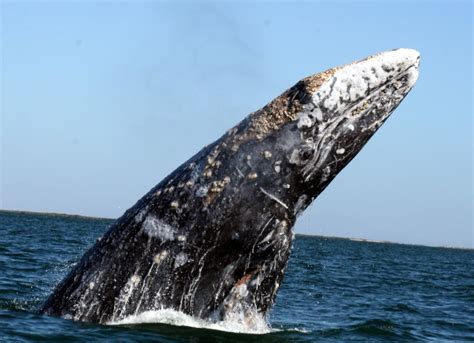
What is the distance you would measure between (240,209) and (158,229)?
2.30 ft

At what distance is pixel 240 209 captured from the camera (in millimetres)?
6258

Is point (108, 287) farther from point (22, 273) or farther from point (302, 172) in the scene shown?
point (22, 273)

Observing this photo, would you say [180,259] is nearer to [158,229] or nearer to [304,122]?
[158,229]

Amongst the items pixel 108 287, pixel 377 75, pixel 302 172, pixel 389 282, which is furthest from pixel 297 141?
pixel 389 282

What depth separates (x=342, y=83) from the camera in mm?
6477

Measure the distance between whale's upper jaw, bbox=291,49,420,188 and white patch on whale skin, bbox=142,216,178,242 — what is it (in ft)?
3.83

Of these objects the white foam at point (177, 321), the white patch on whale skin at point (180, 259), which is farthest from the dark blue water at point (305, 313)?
the white patch on whale skin at point (180, 259)

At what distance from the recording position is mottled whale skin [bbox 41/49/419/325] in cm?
629

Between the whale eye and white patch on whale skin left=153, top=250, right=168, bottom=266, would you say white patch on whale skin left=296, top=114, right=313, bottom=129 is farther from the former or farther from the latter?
white patch on whale skin left=153, top=250, right=168, bottom=266

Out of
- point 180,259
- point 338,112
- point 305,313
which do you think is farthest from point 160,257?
point 305,313

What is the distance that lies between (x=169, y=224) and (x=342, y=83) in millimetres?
1853

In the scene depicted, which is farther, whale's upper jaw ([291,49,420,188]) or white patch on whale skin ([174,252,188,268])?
whale's upper jaw ([291,49,420,188])

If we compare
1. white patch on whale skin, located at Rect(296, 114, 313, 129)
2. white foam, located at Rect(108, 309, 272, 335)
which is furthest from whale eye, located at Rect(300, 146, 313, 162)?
white foam, located at Rect(108, 309, 272, 335)

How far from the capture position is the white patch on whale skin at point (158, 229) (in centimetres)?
633
